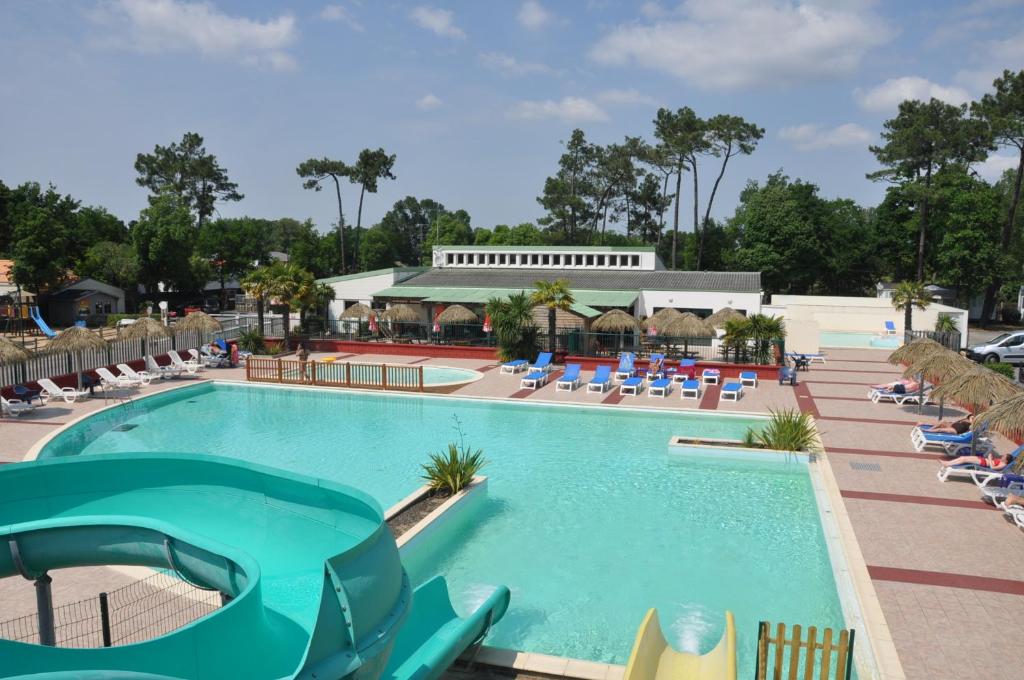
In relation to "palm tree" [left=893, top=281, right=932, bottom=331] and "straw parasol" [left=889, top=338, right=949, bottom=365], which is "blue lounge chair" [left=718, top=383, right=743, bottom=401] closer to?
"straw parasol" [left=889, top=338, right=949, bottom=365]

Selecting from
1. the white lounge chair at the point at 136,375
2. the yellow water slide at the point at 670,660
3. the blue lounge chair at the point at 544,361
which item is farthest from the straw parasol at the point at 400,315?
the yellow water slide at the point at 670,660

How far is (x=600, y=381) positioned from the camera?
2316 cm

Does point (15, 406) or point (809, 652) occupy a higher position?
point (15, 406)

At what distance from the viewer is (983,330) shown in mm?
50219

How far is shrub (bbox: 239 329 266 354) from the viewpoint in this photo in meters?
30.9

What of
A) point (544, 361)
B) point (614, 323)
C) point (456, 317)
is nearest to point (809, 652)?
point (544, 361)

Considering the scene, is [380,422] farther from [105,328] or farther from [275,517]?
[105,328]

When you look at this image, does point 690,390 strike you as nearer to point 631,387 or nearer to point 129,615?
point 631,387

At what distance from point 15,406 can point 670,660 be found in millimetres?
19363

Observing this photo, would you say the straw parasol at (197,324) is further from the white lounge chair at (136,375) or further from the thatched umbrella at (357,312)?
the thatched umbrella at (357,312)

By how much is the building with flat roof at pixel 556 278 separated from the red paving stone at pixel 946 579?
21.8 metres

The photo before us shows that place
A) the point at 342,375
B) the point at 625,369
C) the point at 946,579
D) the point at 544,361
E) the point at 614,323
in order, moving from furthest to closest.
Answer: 1. the point at 614,323
2. the point at 544,361
3. the point at 625,369
4. the point at 342,375
5. the point at 946,579

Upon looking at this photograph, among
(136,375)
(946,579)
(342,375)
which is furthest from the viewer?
(342,375)

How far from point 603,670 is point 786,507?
6917mm
